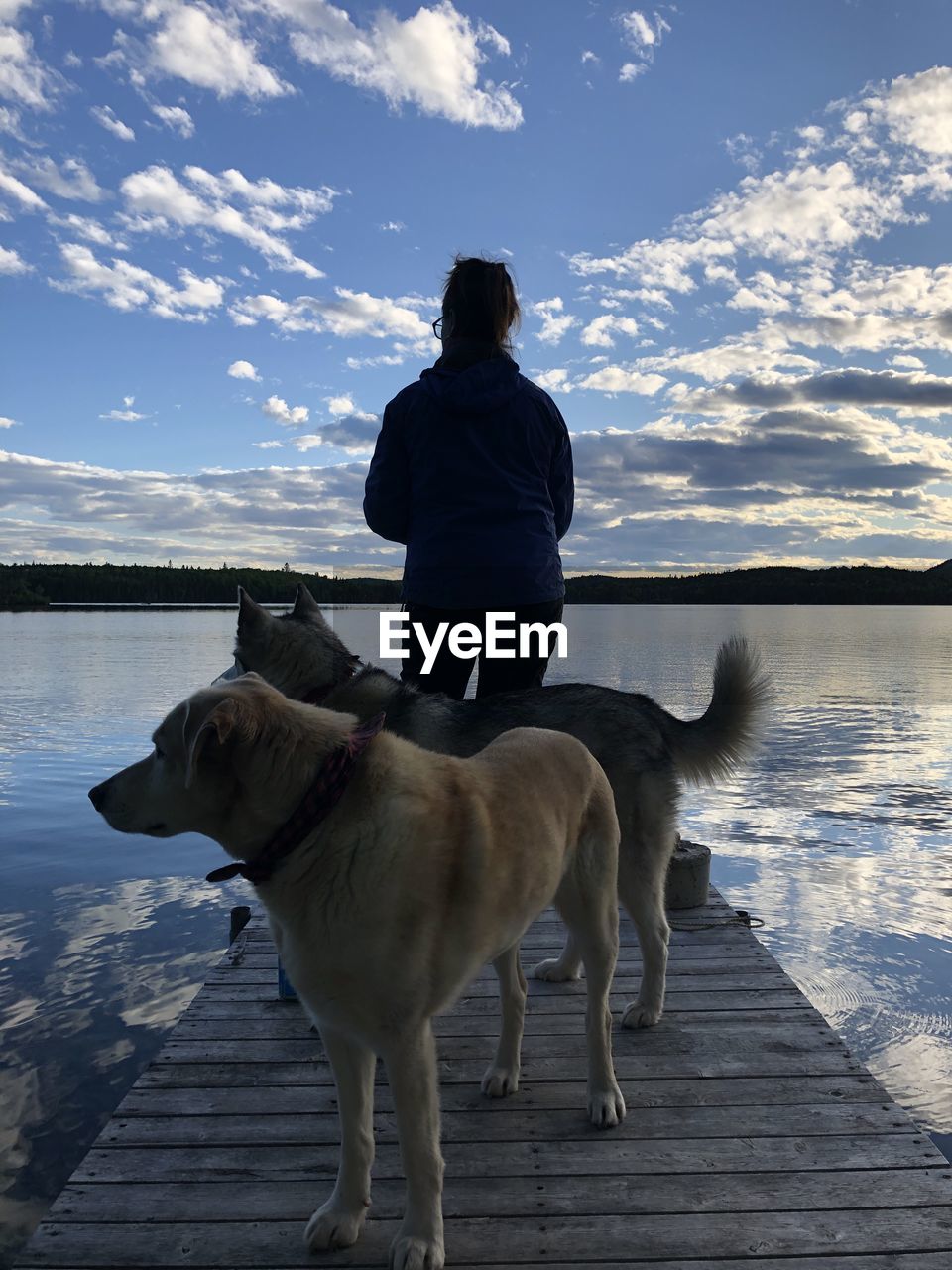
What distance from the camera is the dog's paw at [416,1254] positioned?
8.20 feet

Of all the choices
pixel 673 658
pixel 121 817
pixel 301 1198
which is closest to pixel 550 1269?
pixel 301 1198

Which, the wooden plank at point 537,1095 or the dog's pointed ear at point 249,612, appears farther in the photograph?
the dog's pointed ear at point 249,612

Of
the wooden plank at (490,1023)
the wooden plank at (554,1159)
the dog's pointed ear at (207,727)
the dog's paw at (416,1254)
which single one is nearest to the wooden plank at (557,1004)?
the wooden plank at (490,1023)

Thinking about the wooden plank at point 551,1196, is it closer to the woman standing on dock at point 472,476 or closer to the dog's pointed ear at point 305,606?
the woman standing on dock at point 472,476

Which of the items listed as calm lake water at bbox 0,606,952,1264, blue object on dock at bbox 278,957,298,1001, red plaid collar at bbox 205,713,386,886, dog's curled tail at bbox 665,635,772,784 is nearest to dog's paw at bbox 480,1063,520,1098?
blue object on dock at bbox 278,957,298,1001

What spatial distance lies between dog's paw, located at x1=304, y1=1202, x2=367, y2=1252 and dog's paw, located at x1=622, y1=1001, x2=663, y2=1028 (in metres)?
1.86

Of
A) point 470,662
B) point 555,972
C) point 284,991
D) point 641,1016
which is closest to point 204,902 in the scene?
point 284,991

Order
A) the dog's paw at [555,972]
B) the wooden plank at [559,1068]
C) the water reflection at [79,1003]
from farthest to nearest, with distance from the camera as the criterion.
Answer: the water reflection at [79,1003] < the dog's paw at [555,972] < the wooden plank at [559,1068]

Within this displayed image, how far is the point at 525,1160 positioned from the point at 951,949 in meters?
6.38

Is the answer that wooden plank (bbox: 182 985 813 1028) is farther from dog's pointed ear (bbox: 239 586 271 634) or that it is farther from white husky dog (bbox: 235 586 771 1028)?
dog's pointed ear (bbox: 239 586 271 634)

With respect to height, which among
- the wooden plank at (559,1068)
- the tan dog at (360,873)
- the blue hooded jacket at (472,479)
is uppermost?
the blue hooded jacket at (472,479)

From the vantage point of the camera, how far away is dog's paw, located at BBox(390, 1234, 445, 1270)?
2.50 meters

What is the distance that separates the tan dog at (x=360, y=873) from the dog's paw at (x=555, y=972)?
2.05 m

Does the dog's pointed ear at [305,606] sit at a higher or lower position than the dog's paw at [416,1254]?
higher
